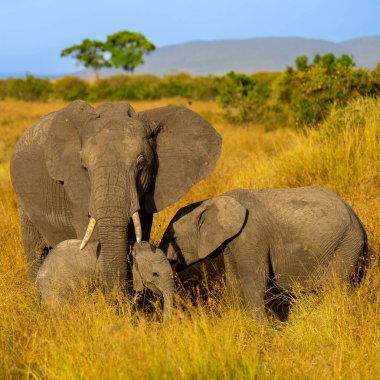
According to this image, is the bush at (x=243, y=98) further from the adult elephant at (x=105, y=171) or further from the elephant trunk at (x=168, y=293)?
the elephant trunk at (x=168, y=293)

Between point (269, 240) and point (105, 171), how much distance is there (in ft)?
4.62

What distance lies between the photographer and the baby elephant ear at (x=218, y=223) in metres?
5.02

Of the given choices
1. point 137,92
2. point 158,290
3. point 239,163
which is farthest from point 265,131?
point 137,92

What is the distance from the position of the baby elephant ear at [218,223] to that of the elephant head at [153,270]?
604 mm

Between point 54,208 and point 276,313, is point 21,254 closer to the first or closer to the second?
point 54,208

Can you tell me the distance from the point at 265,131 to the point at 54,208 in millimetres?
10450

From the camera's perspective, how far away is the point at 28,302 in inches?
186

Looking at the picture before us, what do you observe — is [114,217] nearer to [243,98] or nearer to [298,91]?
[298,91]

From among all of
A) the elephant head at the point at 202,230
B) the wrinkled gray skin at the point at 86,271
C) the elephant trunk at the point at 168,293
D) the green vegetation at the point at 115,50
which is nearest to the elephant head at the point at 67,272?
the wrinkled gray skin at the point at 86,271

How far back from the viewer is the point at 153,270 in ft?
14.7

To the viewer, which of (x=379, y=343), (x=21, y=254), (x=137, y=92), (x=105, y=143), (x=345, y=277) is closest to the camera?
(x=379, y=343)

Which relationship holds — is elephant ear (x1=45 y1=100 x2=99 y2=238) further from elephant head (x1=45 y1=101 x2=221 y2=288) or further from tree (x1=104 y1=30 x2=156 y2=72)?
tree (x1=104 y1=30 x2=156 y2=72)

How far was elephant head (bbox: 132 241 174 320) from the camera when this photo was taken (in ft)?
14.7

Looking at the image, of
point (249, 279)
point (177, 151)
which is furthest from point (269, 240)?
point (177, 151)
